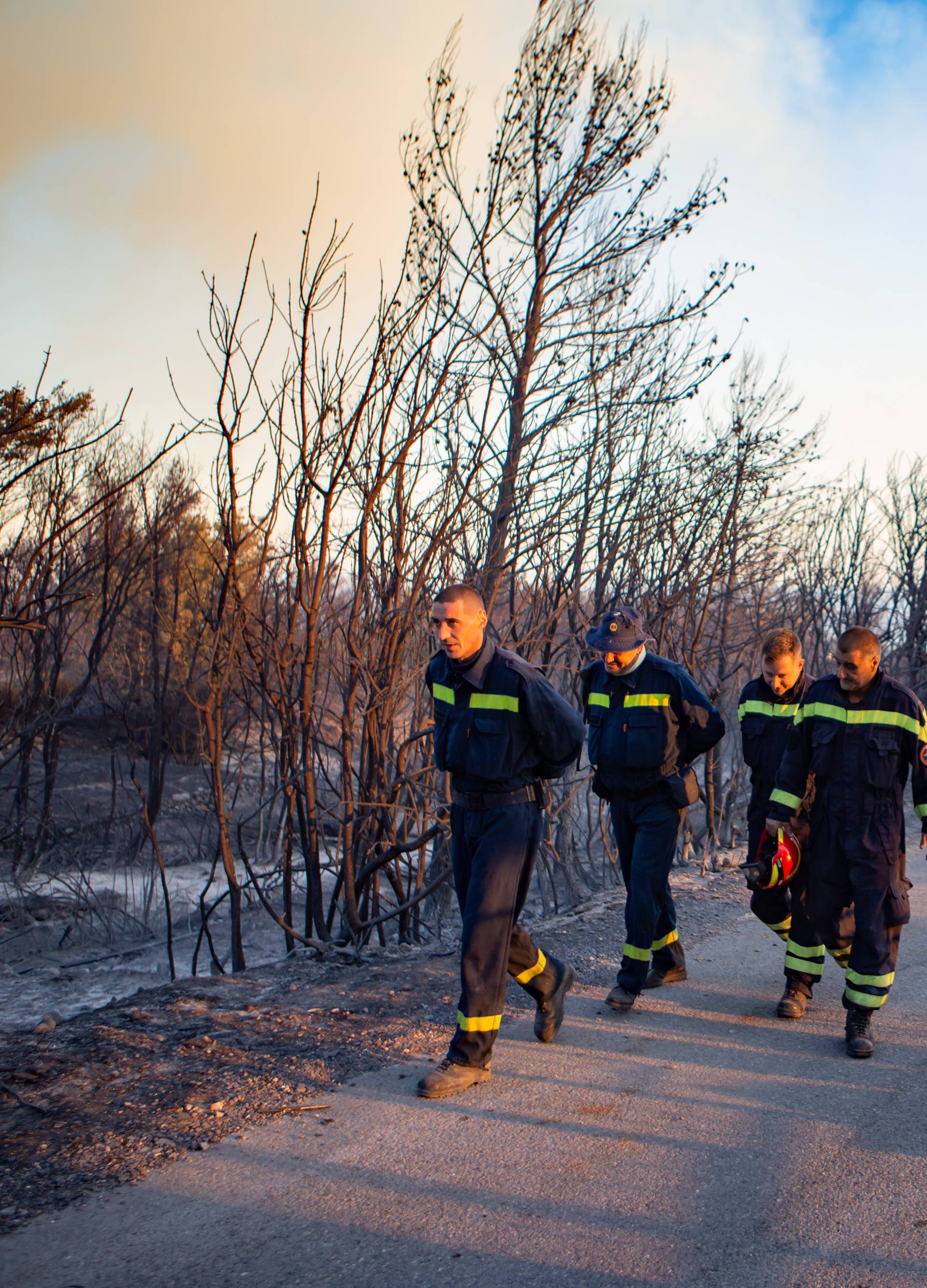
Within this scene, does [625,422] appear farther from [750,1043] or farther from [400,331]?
[750,1043]

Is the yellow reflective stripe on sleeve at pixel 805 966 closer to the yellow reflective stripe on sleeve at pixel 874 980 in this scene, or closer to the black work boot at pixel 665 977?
the yellow reflective stripe on sleeve at pixel 874 980

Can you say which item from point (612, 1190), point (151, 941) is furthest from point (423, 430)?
point (151, 941)

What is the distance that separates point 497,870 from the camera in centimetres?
376

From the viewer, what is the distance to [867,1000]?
4086 millimetres

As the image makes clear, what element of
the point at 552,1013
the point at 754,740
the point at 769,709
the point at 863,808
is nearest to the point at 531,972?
the point at 552,1013

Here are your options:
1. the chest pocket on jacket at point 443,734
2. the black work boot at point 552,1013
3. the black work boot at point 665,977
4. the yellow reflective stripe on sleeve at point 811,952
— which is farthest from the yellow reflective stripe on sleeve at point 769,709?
the chest pocket on jacket at point 443,734

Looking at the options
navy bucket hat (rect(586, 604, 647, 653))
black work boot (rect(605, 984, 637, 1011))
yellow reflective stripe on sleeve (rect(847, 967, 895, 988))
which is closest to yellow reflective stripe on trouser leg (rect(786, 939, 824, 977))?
yellow reflective stripe on sleeve (rect(847, 967, 895, 988))

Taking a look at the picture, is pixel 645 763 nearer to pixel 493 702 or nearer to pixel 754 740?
pixel 754 740

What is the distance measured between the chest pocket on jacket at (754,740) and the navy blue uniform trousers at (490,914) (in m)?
1.94

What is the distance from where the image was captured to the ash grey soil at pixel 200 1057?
294 centimetres

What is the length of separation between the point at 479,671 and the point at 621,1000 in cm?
184

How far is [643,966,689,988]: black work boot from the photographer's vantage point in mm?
4891

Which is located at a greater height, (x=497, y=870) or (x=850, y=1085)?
(x=497, y=870)

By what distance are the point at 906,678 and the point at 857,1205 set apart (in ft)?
47.6
